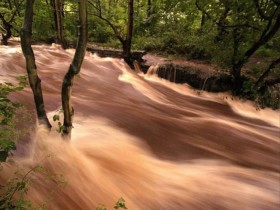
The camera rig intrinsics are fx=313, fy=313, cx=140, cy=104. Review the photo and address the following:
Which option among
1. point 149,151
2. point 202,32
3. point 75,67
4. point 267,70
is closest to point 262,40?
point 267,70

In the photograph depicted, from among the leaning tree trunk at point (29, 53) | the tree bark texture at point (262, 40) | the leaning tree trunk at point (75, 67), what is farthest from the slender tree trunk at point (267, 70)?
the leaning tree trunk at point (29, 53)

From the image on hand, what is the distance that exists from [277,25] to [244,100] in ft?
7.30

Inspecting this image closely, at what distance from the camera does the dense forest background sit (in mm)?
8445

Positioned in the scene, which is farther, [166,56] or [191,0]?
[166,56]

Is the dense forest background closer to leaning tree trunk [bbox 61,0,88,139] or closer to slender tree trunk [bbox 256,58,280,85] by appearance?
slender tree trunk [bbox 256,58,280,85]

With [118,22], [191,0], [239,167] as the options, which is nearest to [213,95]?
[191,0]

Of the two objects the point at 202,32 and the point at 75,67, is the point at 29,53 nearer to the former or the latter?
the point at 75,67

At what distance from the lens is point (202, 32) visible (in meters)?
12.3

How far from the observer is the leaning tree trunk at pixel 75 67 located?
3.18m

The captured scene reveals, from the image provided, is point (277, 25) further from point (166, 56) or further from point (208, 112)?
point (166, 56)

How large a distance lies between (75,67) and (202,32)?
31.8 ft

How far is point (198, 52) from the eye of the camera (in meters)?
11.2

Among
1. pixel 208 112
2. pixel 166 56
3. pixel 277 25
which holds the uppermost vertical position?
pixel 277 25

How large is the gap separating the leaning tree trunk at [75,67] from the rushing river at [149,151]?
1.65 feet
